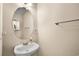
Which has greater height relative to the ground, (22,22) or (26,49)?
(22,22)

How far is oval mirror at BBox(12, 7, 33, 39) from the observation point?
1426 millimetres

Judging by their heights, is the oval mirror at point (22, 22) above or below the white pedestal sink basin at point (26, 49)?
above

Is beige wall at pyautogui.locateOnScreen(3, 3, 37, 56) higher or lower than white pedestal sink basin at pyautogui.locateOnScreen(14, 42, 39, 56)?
higher

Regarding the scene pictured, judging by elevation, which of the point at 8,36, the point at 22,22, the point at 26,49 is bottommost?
the point at 26,49

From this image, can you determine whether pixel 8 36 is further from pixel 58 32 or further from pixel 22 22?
pixel 58 32

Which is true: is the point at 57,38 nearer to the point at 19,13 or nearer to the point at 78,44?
the point at 78,44

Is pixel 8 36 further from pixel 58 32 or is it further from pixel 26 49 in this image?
pixel 58 32

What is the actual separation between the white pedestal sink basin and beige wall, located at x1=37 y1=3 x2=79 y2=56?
0.08 metres

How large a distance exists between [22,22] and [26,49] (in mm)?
275

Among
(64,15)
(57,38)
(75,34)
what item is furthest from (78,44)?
(64,15)

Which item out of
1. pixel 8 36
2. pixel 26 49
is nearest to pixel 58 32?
pixel 26 49

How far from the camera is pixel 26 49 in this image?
1.42m

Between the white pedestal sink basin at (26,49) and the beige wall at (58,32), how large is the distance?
0.08m

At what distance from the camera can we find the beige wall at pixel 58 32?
1.43m
